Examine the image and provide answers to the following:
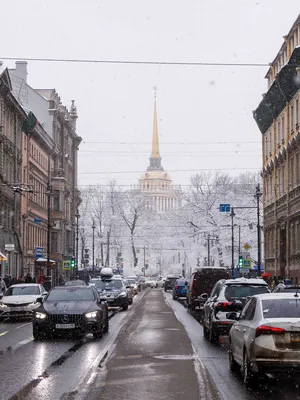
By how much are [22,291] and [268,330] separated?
24.0 metres

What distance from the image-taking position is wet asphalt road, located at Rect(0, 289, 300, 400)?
1274 centimetres

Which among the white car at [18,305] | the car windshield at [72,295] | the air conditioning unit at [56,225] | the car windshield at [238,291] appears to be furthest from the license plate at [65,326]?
the air conditioning unit at [56,225]

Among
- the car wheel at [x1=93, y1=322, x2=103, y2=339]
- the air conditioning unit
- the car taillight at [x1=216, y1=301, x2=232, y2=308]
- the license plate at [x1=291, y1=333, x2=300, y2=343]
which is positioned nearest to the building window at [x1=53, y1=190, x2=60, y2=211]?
the air conditioning unit

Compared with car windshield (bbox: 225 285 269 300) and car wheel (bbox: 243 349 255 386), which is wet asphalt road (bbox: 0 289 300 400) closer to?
car wheel (bbox: 243 349 255 386)

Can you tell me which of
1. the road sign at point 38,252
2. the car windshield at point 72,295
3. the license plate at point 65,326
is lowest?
the license plate at point 65,326

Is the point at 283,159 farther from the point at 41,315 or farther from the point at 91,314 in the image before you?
the point at 41,315

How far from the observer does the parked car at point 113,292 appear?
44031 millimetres

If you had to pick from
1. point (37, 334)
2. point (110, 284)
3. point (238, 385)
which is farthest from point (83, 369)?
point (110, 284)

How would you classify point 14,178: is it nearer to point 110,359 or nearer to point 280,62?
point 280,62

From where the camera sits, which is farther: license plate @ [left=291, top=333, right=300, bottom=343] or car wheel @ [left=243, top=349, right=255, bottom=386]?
car wheel @ [left=243, top=349, right=255, bottom=386]

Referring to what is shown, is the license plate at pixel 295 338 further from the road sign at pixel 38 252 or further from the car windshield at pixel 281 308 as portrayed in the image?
the road sign at pixel 38 252

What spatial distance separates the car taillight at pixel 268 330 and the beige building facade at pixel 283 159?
3589 centimetres

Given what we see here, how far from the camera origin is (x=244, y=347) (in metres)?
13.8

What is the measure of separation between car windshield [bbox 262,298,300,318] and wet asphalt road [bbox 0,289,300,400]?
43.1 inches
